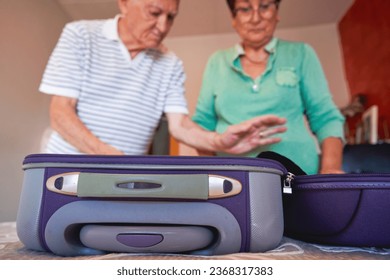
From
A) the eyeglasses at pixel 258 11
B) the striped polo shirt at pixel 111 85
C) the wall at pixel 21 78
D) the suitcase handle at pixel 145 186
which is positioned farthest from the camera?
the eyeglasses at pixel 258 11

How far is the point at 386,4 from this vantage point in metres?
0.88

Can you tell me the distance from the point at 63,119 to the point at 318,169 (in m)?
0.56

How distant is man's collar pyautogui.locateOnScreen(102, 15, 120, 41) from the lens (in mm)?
809

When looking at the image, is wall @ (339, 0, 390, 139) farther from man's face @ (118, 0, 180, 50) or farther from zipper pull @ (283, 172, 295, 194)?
zipper pull @ (283, 172, 295, 194)

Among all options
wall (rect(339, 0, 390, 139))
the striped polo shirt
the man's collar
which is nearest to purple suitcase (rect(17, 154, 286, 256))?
the striped polo shirt

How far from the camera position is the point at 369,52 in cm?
96

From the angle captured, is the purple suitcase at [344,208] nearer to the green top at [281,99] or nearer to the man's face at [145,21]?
the green top at [281,99]

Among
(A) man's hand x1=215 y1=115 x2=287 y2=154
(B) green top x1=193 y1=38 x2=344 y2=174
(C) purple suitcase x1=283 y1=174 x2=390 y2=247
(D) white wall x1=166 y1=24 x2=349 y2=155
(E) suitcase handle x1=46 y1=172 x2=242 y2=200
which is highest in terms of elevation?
(D) white wall x1=166 y1=24 x2=349 y2=155

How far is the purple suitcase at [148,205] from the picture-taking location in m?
0.34

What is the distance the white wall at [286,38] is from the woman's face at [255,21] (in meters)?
0.03

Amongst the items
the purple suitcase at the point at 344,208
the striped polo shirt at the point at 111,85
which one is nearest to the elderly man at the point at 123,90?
the striped polo shirt at the point at 111,85

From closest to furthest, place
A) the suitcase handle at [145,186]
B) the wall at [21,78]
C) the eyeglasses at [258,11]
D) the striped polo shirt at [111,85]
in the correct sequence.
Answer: the suitcase handle at [145,186] → the wall at [21,78] → the striped polo shirt at [111,85] → the eyeglasses at [258,11]

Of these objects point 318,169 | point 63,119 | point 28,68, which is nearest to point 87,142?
point 63,119

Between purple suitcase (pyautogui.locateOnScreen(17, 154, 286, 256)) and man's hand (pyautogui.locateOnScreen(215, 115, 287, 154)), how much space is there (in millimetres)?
337
